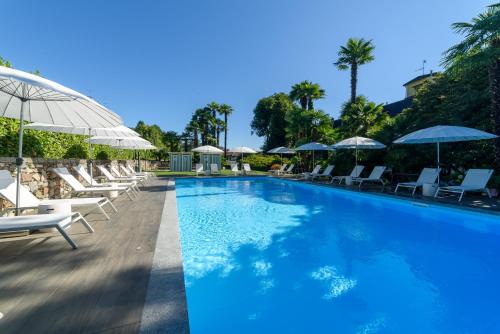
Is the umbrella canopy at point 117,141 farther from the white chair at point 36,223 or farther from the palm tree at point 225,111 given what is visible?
the palm tree at point 225,111

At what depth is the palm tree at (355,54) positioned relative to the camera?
17.0 meters

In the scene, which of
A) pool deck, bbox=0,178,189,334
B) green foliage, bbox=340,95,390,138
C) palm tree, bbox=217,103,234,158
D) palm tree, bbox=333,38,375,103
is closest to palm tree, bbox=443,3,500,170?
green foliage, bbox=340,95,390,138

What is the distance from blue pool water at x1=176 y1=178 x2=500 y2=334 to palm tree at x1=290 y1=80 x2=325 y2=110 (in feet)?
55.3

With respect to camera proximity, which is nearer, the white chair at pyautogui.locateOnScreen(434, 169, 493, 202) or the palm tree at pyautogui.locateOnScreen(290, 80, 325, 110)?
the white chair at pyautogui.locateOnScreen(434, 169, 493, 202)

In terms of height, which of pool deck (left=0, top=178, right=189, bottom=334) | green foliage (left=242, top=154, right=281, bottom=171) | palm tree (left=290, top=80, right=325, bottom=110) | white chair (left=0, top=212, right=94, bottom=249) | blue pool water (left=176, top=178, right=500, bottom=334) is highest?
palm tree (left=290, top=80, right=325, bottom=110)

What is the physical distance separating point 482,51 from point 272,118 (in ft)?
91.9

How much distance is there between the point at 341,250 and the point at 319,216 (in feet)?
8.87

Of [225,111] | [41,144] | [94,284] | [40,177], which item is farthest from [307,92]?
[94,284]

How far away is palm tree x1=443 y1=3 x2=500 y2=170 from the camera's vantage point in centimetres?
755

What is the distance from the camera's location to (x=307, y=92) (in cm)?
2180

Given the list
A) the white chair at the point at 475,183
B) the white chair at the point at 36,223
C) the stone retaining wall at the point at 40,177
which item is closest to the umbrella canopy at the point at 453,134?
the white chair at the point at 475,183

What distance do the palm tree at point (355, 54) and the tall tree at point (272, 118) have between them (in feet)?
47.1

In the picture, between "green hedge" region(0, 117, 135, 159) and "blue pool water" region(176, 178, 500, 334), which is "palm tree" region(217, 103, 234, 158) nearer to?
"green hedge" region(0, 117, 135, 159)

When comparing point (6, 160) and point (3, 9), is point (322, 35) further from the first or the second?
Result: point (6, 160)
